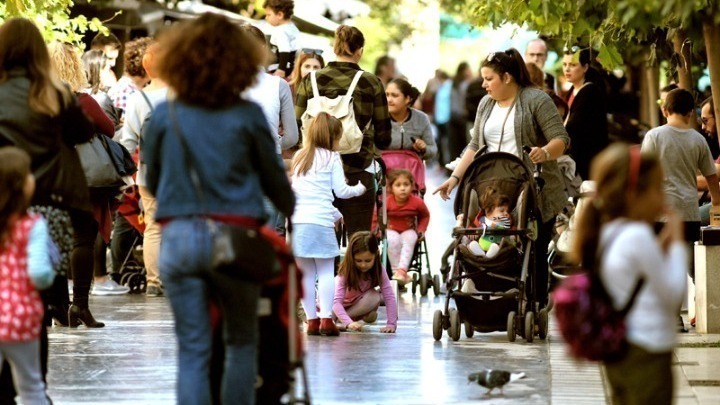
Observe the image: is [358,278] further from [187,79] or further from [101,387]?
[187,79]

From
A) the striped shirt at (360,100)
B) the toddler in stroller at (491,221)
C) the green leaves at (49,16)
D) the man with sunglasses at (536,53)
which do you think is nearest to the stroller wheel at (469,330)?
the toddler in stroller at (491,221)

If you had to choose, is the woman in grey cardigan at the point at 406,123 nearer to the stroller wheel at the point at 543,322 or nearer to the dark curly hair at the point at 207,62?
the stroller wheel at the point at 543,322

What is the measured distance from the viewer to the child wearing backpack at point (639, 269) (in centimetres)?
669

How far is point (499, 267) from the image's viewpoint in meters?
12.2

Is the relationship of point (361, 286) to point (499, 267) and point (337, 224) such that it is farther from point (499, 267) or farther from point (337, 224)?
point (337, 224)

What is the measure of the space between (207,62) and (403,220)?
968 cm

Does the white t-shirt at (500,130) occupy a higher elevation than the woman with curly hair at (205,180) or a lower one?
higher

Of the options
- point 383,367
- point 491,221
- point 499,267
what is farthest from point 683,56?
point 383,367

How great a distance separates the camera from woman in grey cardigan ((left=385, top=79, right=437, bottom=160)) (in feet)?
56.6

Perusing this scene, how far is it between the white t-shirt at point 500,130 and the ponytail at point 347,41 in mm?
1349

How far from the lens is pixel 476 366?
11000mm

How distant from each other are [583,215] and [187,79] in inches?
66.3

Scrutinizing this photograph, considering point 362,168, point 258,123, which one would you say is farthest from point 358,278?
point 258,123

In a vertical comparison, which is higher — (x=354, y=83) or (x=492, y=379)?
(x=354, y=83)
